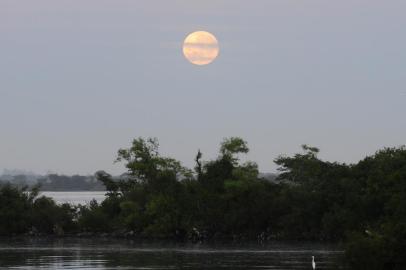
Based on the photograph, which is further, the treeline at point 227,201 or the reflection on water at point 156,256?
the treeline at point 227,201

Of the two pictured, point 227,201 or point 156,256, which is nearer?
point 156,256

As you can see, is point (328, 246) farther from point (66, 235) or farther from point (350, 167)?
point (66, 235)

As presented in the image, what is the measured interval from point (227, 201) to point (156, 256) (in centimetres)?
2590

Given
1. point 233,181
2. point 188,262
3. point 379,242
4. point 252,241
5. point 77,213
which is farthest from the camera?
point 77,213

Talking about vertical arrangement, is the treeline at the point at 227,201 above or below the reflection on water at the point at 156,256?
above

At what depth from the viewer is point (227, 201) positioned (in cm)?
9325

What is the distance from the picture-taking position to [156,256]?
223 feet

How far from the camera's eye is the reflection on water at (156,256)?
59.4 m

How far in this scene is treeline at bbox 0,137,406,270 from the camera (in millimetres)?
81438

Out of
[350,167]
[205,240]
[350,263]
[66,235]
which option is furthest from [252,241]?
[350,263]

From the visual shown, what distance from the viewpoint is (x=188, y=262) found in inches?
2438

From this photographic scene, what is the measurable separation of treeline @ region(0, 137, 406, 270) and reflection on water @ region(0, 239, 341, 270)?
6620 mm

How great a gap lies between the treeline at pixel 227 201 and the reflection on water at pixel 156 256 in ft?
21.7

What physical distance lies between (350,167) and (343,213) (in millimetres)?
9281
